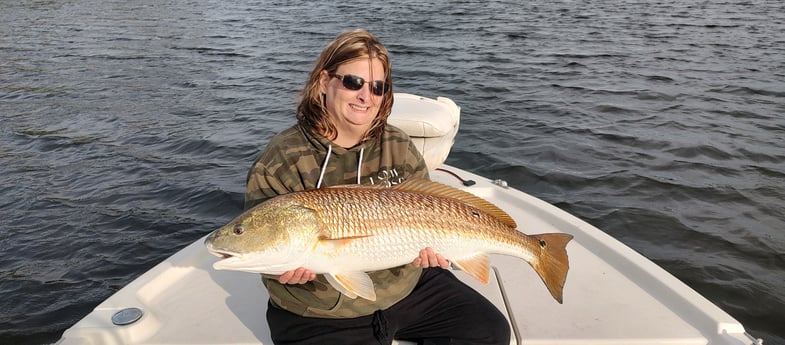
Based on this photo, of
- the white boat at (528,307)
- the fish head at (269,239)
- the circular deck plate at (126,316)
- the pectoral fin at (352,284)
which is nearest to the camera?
the fish head at (269,239)

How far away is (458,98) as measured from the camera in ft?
40.8

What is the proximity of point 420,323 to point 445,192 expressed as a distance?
2.56 feet

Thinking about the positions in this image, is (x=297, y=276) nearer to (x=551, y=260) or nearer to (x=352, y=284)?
(x=352, y=284)

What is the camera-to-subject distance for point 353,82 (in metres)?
3.01

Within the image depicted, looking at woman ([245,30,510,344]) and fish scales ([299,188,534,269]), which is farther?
woman ([245,30,510,344])

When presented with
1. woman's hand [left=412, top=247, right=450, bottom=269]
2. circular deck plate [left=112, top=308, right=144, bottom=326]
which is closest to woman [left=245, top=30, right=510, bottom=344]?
woman's hand [left=412, top=247, right=450, bottom=269]

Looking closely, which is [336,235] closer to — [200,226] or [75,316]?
[75,316]


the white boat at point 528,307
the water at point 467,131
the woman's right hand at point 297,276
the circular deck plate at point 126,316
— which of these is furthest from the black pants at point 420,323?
the water at point 467,131

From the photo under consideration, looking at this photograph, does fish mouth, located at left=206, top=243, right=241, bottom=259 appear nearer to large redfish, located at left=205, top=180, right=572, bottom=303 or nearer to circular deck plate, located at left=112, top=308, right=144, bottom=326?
large redfish, located at left=205, top=180, right=572, bottom=303

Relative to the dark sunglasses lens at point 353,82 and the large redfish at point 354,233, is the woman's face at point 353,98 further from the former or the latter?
the large redfish at point 354,233

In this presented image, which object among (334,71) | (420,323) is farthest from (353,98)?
(420,323)

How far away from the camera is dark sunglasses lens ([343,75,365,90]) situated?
9.89 ft

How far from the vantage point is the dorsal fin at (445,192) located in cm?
289

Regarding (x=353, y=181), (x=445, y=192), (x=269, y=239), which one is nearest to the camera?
(x=269, y=239)
